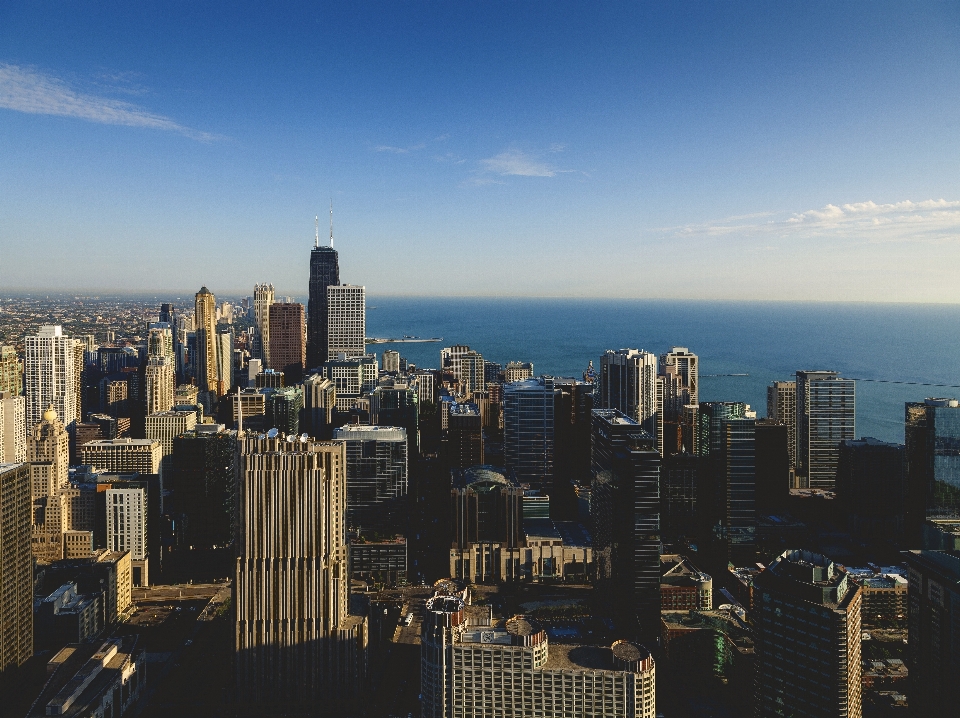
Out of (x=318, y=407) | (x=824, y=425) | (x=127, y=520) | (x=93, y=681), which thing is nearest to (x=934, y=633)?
(x=93, y=681)

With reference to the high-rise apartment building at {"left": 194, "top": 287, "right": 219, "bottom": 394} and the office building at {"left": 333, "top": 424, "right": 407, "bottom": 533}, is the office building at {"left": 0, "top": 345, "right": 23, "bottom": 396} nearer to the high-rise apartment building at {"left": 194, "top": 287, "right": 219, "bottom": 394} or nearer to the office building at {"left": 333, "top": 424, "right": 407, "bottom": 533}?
the high-rise apartment building at {"left": 194, "top": 287, "right": 219, "bottom": 394}

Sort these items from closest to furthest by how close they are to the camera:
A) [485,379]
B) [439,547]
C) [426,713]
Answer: [426,713] < [439,547] < [485,379]

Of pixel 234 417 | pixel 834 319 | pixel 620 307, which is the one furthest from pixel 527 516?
pixel 620 307

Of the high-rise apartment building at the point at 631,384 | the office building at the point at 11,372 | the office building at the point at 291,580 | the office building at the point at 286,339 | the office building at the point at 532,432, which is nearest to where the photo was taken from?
the office building at the point at 291,580

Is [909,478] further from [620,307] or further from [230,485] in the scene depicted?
[620,307]

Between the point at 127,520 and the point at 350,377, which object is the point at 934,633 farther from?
the point at 350,377

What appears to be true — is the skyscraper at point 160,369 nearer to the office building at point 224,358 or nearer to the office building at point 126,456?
the office building at point 224,358

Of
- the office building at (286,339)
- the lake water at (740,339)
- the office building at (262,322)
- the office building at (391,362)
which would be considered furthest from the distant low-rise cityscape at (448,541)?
the office building at (262,322)
